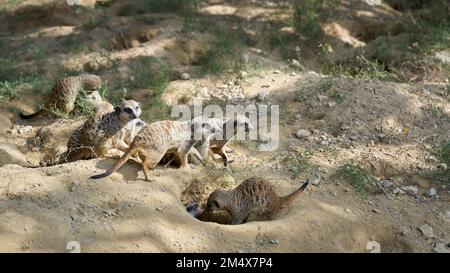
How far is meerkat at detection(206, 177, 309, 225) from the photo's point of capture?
13.1 feet

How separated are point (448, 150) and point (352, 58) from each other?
2369mm

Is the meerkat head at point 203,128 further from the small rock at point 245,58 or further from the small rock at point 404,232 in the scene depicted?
the small rock at point 245,58

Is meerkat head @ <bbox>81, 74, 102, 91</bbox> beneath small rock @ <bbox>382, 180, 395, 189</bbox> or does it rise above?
above

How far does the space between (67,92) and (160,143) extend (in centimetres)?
168

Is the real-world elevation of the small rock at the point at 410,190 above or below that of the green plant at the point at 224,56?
below

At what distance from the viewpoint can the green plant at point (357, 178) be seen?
4238 millimetres

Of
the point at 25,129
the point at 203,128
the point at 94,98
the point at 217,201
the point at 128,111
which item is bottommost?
the point at 25,129

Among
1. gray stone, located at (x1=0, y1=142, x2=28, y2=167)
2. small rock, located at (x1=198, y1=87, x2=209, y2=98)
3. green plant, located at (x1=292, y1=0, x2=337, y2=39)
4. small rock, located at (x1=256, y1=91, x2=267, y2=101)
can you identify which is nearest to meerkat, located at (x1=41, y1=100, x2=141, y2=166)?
gray stone, located at (x1=0, y1=142, x2=28, y2=167)

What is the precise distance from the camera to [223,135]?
4695 mm

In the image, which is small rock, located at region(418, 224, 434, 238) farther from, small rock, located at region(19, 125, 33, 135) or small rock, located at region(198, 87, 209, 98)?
small rock, located at region(19, 125, 33, 135)

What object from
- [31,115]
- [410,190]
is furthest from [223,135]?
[31,115]

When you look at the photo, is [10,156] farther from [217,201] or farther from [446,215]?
[446,215]

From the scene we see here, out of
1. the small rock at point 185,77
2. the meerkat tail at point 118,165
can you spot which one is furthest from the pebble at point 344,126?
the meerkat tail at point 118,165

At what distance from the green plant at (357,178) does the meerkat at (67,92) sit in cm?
248
